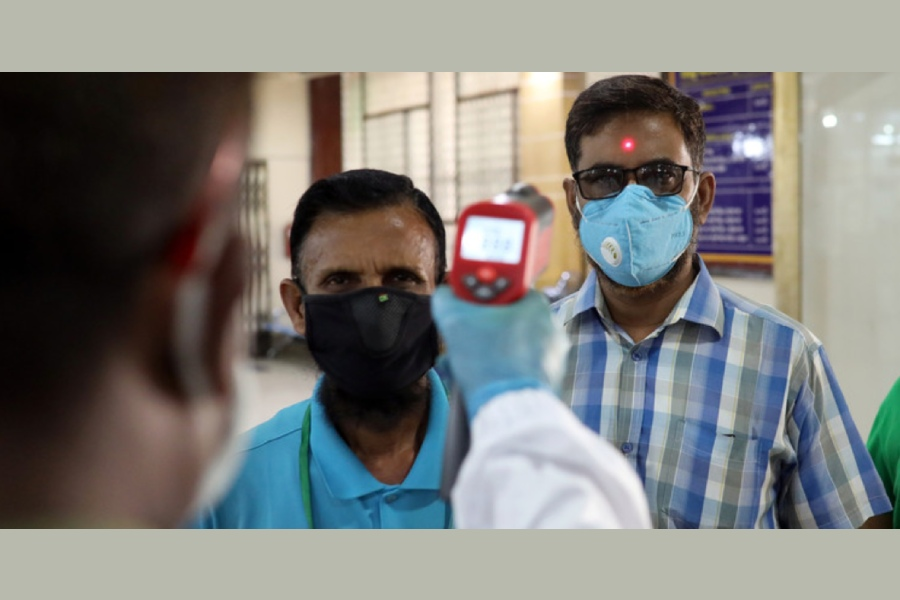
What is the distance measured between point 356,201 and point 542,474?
2.25ft

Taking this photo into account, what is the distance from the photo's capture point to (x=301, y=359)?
146cm

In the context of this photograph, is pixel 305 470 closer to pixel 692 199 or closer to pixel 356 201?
pixel 356 201

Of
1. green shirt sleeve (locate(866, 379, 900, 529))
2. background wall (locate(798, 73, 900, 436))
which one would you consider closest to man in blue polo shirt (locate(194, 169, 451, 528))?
green shirt sleeve (locate(866, 379, 900, 529))

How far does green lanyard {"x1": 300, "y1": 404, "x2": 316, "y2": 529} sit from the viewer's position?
1283mm

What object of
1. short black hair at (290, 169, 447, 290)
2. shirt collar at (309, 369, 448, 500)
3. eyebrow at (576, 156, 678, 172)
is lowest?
shirt collar at (309, 369, 448, 500)

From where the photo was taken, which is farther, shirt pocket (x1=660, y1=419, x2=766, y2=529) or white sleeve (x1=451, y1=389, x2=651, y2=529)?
shirt pocket (x1=660, y1=419, x2=766, y2=529)

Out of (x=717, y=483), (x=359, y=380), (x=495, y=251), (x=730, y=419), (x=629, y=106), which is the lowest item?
(x=717, y=483)

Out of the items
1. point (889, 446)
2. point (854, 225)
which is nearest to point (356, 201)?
point (889, 446)

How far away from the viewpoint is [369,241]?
4.25 ft

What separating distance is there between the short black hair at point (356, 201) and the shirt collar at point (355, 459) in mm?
204

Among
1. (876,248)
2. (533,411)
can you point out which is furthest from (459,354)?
(876,248)

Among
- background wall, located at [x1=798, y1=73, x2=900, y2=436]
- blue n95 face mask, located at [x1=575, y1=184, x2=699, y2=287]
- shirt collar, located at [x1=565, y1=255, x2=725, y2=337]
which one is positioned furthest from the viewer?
background wall, located at [x1=798, y1=73, x2=900, y2=436]

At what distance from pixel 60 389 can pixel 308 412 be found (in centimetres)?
79

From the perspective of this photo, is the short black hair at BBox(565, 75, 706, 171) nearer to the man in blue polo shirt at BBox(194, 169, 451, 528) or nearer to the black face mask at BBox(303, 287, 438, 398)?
the man in blue polo shirt at BBox(194, 169, 451, 528)
